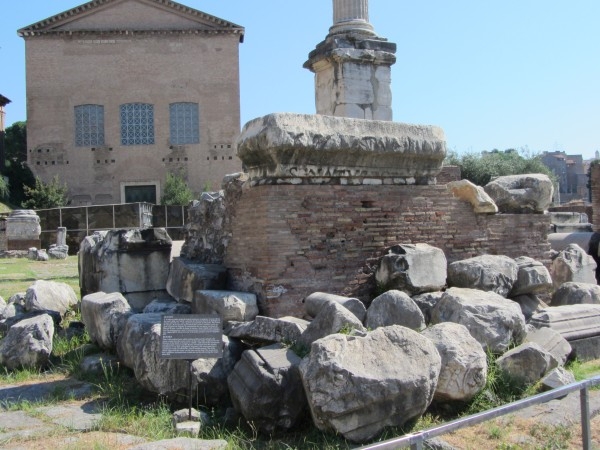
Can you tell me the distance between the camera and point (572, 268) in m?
8.10

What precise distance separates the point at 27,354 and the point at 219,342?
7.58ft

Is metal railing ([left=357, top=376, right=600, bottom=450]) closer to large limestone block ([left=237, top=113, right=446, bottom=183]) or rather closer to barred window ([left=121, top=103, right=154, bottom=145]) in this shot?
large limestone block ([left=237, top=113, right=446, bottom=183])

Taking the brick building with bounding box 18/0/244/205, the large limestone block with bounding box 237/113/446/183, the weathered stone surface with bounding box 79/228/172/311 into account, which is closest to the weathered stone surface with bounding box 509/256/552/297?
the large limestone block with bounding box 237/113/446/183

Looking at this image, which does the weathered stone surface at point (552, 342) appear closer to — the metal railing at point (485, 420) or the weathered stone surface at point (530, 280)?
the weathered stone surface at point (530, 280)

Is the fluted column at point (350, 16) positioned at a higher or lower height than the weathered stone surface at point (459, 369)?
higher

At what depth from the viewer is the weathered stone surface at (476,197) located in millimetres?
7090

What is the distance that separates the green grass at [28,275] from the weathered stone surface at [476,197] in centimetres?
602

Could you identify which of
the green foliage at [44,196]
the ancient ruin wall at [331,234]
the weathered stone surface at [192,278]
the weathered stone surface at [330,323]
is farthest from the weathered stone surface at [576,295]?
the green foliage at [44,196]

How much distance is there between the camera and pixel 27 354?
597cm

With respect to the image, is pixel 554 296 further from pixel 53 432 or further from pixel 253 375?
pixel 53 432

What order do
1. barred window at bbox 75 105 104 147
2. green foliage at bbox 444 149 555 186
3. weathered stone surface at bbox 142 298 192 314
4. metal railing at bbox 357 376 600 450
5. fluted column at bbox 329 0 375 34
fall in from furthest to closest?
barred window at bbox 75 105 104 147 < green foliage at bbox 444 149 555 186 < fluted column at bbox 329 0 375 34 < weathered stone surface at bbox 142 298 192 314 < metal railing at bbox 357 376 600 450

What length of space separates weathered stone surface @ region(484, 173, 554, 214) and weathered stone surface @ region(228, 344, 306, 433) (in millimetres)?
4007

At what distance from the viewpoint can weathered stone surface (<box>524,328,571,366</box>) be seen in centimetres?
561

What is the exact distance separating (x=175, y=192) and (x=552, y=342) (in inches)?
1264
